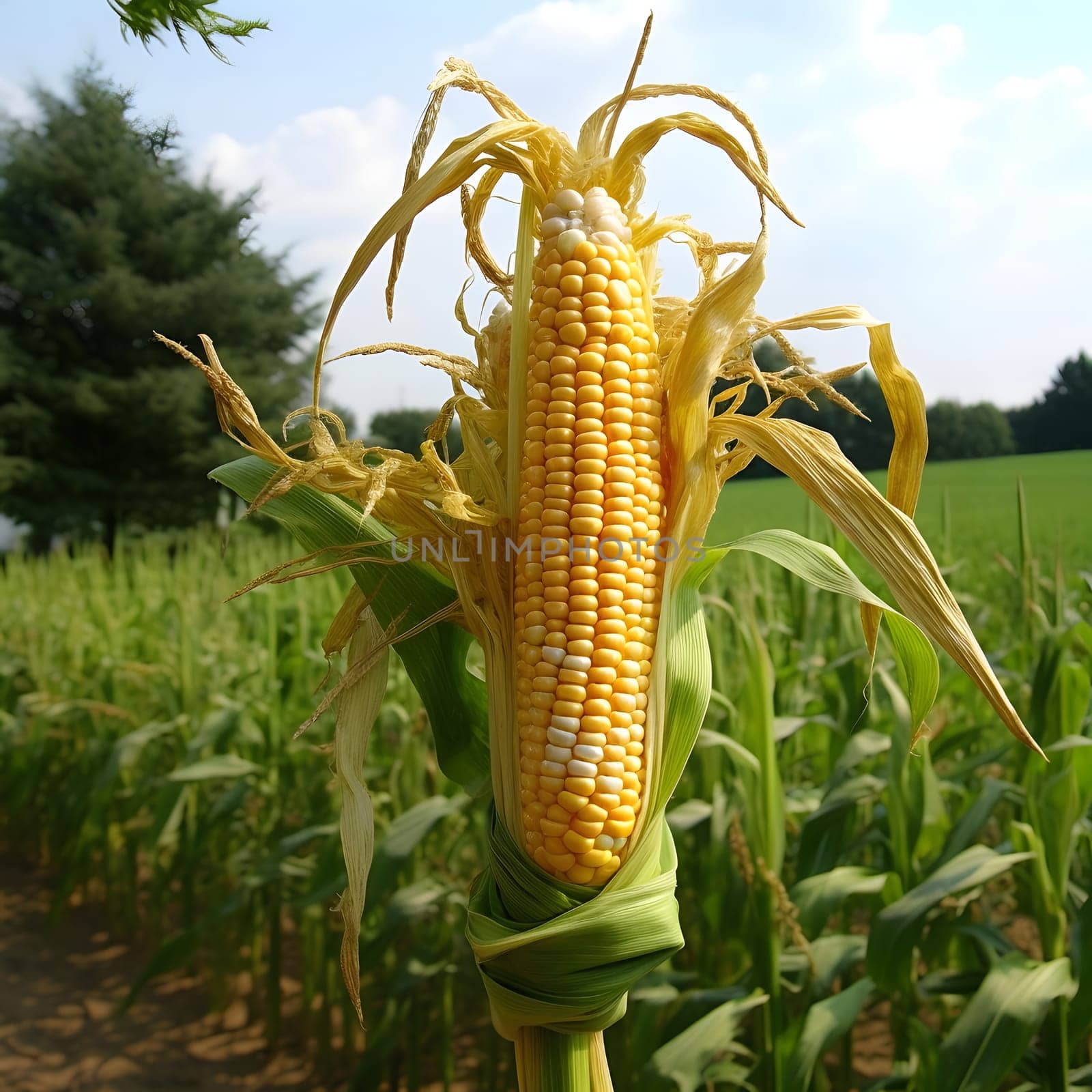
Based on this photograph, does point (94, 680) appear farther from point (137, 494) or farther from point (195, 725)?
point (137, 494)

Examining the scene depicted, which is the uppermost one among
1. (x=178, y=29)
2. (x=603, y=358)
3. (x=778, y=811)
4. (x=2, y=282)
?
(x=2, y=282)

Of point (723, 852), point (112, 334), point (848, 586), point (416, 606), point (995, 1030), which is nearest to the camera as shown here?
point (848, 586)

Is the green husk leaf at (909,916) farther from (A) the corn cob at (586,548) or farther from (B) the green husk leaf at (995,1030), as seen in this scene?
(A) the corn cob at (586,548)

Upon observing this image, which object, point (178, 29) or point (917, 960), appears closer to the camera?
point (178, 29)

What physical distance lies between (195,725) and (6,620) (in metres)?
3.50

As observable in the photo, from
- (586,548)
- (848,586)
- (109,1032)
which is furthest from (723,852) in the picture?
(109,1032)

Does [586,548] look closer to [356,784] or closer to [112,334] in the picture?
[356,784]

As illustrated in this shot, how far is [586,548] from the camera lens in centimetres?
92

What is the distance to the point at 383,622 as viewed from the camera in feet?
3.87

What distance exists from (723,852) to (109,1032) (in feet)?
8.42

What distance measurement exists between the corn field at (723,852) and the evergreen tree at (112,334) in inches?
519

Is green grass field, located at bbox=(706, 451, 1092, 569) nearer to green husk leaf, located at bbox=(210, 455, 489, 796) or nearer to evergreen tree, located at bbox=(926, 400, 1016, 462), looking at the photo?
evergreen tree, located at bbox=(926, 400, 1016, 462)

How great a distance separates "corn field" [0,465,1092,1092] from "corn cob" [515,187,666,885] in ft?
1.27

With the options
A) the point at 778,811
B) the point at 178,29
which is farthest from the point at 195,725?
the point at 178,29
